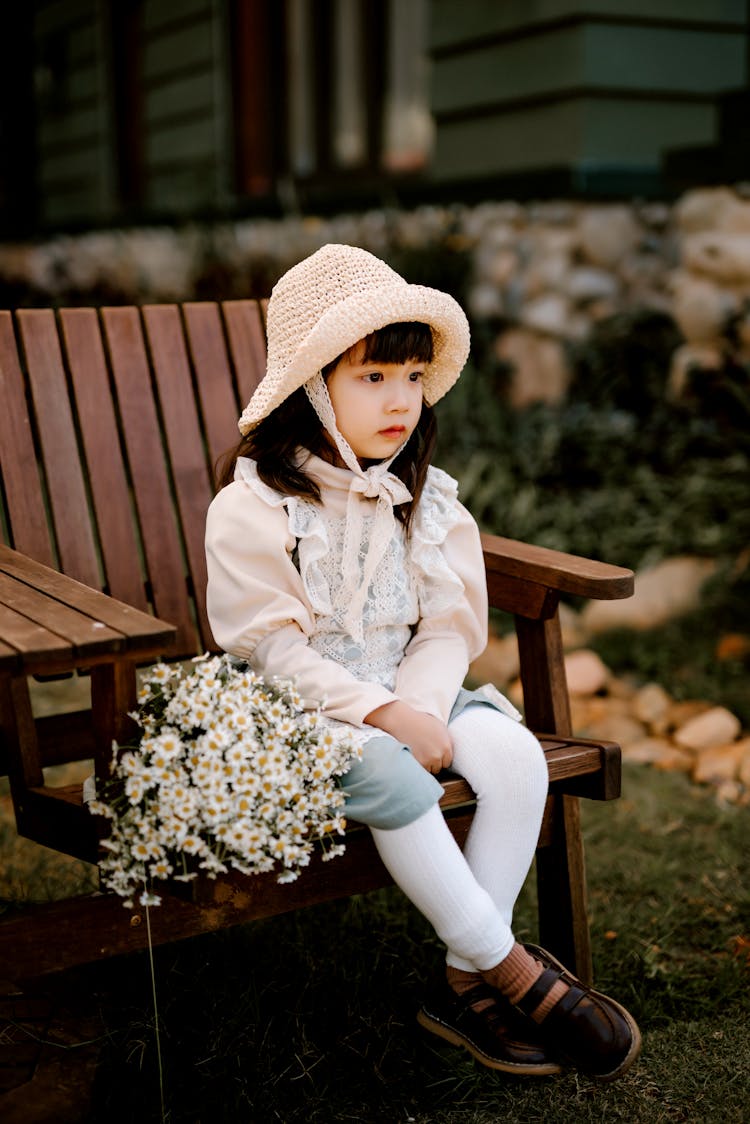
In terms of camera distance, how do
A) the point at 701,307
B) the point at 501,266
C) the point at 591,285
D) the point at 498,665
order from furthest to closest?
the point at 501,266, the point at 591,285, the point at 701,307, the point at 498,665

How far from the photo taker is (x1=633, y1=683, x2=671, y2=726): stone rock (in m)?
3.74

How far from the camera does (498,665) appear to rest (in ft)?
13.5

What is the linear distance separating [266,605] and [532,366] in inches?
127

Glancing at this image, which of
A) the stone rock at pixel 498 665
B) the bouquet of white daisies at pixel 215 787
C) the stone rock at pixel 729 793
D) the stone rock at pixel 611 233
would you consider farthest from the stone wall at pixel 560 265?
the bouquet of white daisies at pixel 215 787

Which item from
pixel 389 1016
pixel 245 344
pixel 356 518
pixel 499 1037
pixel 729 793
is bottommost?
pixel 729 793

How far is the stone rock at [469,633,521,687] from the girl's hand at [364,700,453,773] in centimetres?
194

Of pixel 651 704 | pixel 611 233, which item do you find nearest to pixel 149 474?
pixel 651 704

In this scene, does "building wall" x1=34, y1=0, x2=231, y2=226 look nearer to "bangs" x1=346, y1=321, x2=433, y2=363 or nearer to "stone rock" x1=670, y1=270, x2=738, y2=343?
"stone rock" x1=670, y1=270, x2=738, y2=343

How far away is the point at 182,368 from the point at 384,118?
4703mm

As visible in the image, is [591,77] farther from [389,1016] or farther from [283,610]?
[389,1016]

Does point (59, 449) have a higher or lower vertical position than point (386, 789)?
higher

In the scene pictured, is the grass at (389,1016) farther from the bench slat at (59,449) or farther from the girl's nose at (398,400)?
the girl's nose at (398,400)

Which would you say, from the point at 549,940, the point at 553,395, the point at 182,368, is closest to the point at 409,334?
the point at 182,368

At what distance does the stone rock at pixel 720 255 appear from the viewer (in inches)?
173
